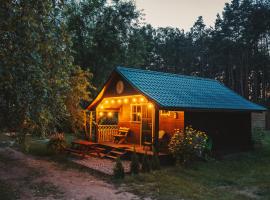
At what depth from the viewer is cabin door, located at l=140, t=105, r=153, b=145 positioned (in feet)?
Result: 51.7

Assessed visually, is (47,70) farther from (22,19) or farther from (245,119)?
(245,119)

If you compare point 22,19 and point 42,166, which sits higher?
point 22,19

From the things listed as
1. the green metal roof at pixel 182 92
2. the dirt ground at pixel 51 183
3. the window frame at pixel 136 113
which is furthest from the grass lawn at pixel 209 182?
the window frame at pixel 136 113

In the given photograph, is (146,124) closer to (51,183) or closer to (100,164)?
(100,164)

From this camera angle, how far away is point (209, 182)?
9.88 m

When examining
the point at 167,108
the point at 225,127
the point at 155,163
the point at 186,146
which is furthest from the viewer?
the point at 225,127

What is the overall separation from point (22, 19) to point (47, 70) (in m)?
1.61

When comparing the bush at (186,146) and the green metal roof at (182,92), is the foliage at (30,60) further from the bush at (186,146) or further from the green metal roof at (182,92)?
the bush at (186,146)

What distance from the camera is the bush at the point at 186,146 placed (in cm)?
1214

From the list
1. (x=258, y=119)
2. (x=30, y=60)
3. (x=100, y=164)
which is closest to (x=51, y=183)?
(x=100, y=164)

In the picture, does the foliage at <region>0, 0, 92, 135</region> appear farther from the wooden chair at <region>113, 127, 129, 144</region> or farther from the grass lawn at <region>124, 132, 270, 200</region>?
the wooden chair at <region>113, 127, 129, 144</region>

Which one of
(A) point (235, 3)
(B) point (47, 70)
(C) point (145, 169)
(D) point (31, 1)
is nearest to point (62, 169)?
(C) point (145, 169)

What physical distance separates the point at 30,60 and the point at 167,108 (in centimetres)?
693

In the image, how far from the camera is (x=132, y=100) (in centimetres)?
1600
